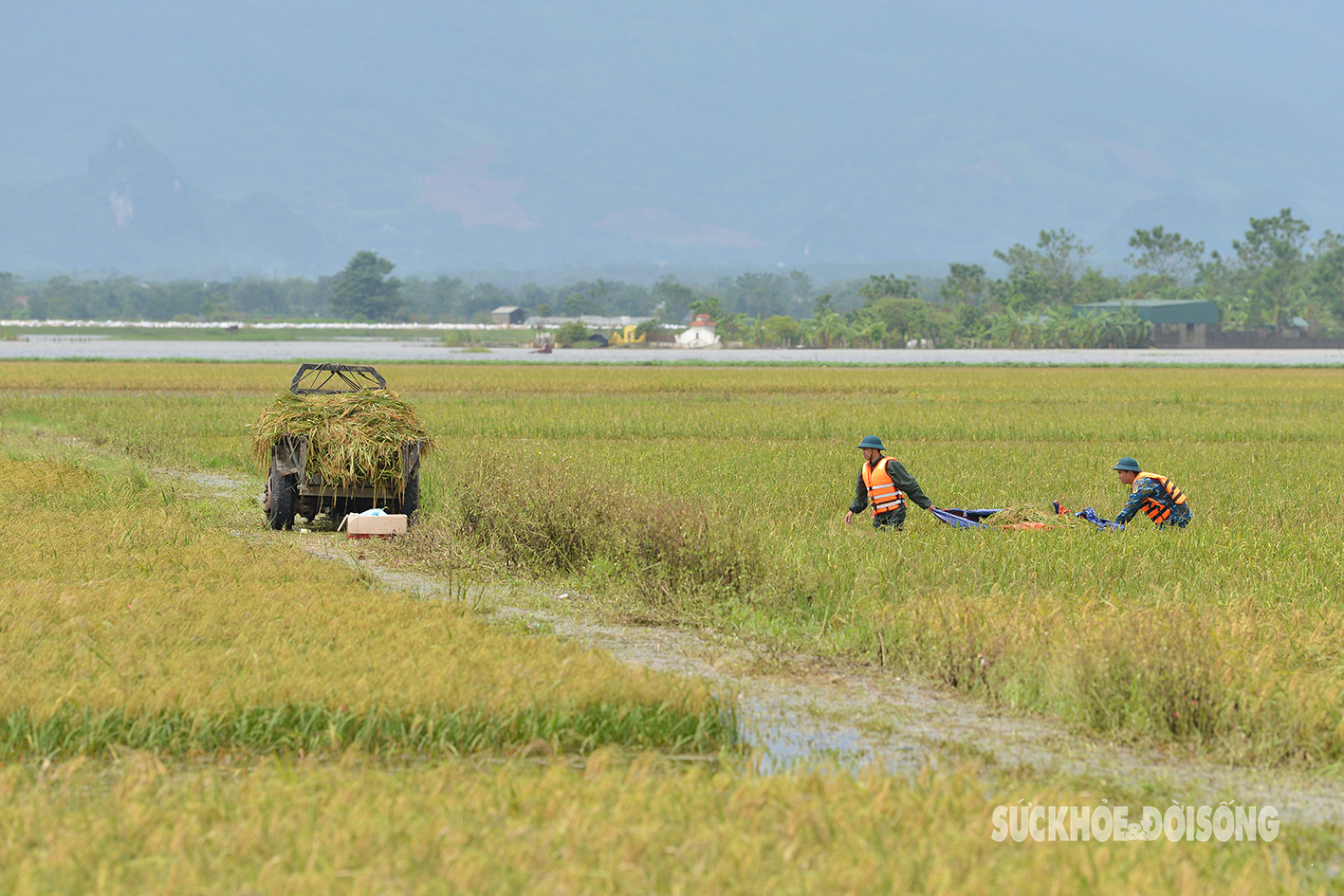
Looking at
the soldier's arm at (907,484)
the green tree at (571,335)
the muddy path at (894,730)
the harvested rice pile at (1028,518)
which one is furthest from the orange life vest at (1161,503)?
the green tree at (571,335)

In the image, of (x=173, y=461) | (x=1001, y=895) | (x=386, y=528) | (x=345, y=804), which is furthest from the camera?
(x=173, y=461)

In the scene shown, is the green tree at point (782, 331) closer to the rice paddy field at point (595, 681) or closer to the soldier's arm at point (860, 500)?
the rice paddy field at point (595, 681)

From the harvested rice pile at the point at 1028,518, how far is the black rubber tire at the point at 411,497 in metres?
6.88

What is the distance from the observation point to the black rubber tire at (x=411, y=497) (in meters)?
15.4

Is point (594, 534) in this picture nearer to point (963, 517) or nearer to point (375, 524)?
point (375, 524)

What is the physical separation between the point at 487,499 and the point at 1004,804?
8146mm

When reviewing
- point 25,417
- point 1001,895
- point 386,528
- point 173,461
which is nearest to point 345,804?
point 1001,895

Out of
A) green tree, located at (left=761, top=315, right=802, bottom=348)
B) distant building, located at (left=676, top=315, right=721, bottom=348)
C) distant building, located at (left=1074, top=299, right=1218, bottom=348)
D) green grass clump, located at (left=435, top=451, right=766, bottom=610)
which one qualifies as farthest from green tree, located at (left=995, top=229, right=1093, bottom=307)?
green grass clump, located at (left=435, top=451, right=766, bottom=610)

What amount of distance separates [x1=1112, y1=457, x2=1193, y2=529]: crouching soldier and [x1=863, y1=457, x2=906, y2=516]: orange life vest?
8.21ft

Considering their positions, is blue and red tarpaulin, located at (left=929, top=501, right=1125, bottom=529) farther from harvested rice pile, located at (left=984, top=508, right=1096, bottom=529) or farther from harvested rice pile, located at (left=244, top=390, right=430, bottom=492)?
harvested rice pile, located at (left=244, top=390, right=430, bottom=492)

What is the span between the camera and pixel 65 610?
9.62m

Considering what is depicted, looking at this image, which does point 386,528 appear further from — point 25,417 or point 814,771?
point 25,417

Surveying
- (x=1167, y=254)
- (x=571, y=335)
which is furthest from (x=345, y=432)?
(x=1167, y=254)

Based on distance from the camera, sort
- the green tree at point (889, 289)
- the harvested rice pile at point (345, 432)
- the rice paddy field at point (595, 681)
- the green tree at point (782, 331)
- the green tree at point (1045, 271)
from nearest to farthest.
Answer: the rice paddy field at point (595, 681) → the harvested rice pile at point (345, 432) → the green tree at point (782, 331) → the green tree at point (1045, 271) → the green tree at point (889, 289)
